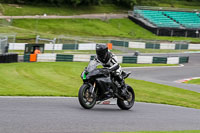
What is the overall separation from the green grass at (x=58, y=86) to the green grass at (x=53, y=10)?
26662mm

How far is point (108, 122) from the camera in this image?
8984 millimetres

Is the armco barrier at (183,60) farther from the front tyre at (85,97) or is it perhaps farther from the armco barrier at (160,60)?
the front tyre at (85,97)

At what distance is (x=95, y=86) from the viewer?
34.6 ft

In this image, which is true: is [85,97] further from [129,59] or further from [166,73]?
[129,59]

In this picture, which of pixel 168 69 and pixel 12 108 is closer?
pixel 12 108

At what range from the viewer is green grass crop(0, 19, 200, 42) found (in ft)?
148

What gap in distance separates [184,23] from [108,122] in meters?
49.3

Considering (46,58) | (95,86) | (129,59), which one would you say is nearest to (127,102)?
(95,86)

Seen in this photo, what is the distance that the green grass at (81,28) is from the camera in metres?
45.1

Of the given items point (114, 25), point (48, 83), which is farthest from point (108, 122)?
point (114, 25)

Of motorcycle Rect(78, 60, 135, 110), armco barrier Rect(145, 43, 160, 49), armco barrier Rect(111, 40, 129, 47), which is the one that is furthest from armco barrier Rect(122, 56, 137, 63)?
motorcycle Rect(78, 60, 135, 110)

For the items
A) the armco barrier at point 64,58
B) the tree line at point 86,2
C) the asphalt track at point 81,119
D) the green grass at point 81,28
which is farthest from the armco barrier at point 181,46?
the asphalt track at point 81,119

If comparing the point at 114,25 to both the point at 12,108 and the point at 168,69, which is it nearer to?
the point at 168,69

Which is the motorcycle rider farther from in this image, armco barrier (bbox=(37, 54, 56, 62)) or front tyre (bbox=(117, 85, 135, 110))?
armco barrier (bbox=(37, 54, 56, 62))
